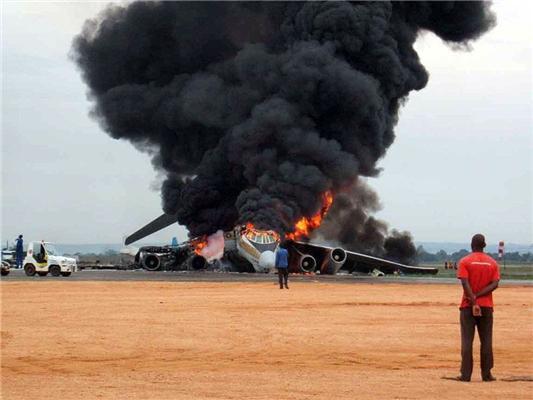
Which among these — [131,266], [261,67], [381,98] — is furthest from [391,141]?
[131,266]

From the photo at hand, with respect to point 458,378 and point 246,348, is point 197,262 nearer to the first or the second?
point 246,348

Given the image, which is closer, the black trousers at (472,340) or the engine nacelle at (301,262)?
the black trousers at (472,340)

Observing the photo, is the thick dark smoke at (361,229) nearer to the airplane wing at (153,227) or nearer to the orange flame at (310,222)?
the orange flame at (310,222)

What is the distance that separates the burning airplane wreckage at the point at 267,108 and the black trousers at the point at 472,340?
3849 cm

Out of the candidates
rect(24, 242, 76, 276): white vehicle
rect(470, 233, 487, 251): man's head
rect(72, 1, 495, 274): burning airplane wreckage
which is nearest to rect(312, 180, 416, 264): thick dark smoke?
rect(72, 1, 495, 274): burning airplane wreckage

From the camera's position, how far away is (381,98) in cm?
6419

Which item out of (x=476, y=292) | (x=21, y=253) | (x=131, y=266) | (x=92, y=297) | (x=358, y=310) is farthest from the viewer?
(x=131, y=266)

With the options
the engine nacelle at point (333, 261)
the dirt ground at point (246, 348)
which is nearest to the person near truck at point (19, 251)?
the engine nacelle at point (333, 261)

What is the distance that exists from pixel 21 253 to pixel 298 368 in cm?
4429

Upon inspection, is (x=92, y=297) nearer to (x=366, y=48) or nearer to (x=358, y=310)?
(x=358, y=310)

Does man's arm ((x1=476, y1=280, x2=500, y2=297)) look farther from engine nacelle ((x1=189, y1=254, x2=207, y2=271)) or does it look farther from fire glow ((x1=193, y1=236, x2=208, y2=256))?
fire glow ((x1=193, y1=236, x2=208, y2=256))

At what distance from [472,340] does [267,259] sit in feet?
127

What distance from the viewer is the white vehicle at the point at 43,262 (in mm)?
46094

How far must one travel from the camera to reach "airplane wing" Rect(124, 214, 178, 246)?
271 ft
